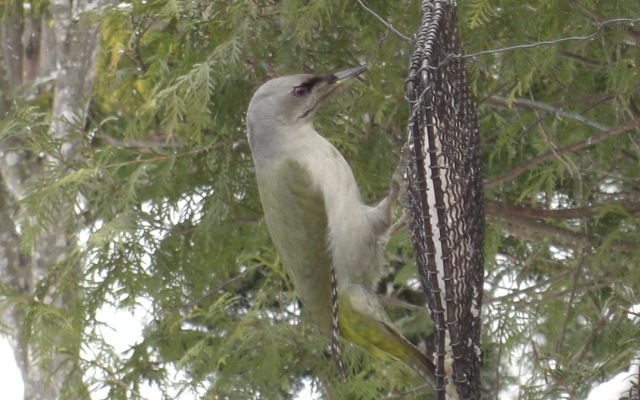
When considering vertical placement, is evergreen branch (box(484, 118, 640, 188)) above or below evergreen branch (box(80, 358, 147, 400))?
above

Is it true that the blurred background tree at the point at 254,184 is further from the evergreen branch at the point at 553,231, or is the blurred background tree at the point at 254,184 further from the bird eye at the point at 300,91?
the bird eye at the point at 300,91

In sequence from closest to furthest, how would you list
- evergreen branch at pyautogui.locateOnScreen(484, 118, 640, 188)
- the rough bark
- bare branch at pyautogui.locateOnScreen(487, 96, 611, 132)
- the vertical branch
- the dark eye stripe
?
the vertical branch
the dark eye stripe
evergreen branch at pyautogui.locateOnScreen(484, 118, 640, 188)
bare branch at pyautogui.locateOnScreen(487, 96, 611, 132)
the rough bark

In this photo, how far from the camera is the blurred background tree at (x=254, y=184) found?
3.55 meters

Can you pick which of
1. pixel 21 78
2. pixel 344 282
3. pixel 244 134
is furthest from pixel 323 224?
pixel 21 78

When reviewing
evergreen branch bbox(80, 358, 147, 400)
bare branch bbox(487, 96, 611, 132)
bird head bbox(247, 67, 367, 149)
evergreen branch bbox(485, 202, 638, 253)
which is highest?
bird head bbox(247, 67, 367, 149)

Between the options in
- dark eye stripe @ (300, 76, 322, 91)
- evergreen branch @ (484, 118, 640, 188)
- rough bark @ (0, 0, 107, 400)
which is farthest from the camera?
rough bark @ (0, 0, 107, 400)

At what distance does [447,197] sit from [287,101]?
2.68ft

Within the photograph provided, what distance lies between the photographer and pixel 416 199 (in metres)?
2.75

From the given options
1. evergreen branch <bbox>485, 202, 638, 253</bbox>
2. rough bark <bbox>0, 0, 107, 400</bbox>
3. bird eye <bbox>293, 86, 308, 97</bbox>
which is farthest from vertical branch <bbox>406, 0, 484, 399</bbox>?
rough bark <bbox>0, 0, 107, 400</bbox>

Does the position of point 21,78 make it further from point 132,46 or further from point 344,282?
point 344,282

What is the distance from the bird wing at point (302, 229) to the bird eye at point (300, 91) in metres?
0.24

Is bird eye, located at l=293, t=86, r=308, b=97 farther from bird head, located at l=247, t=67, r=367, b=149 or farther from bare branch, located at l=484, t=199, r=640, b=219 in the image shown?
bare branch, located at l=484, t=199, r=640, b=219

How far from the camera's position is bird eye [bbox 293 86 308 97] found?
3.37 metres

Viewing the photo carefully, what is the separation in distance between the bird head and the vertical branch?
53cm
